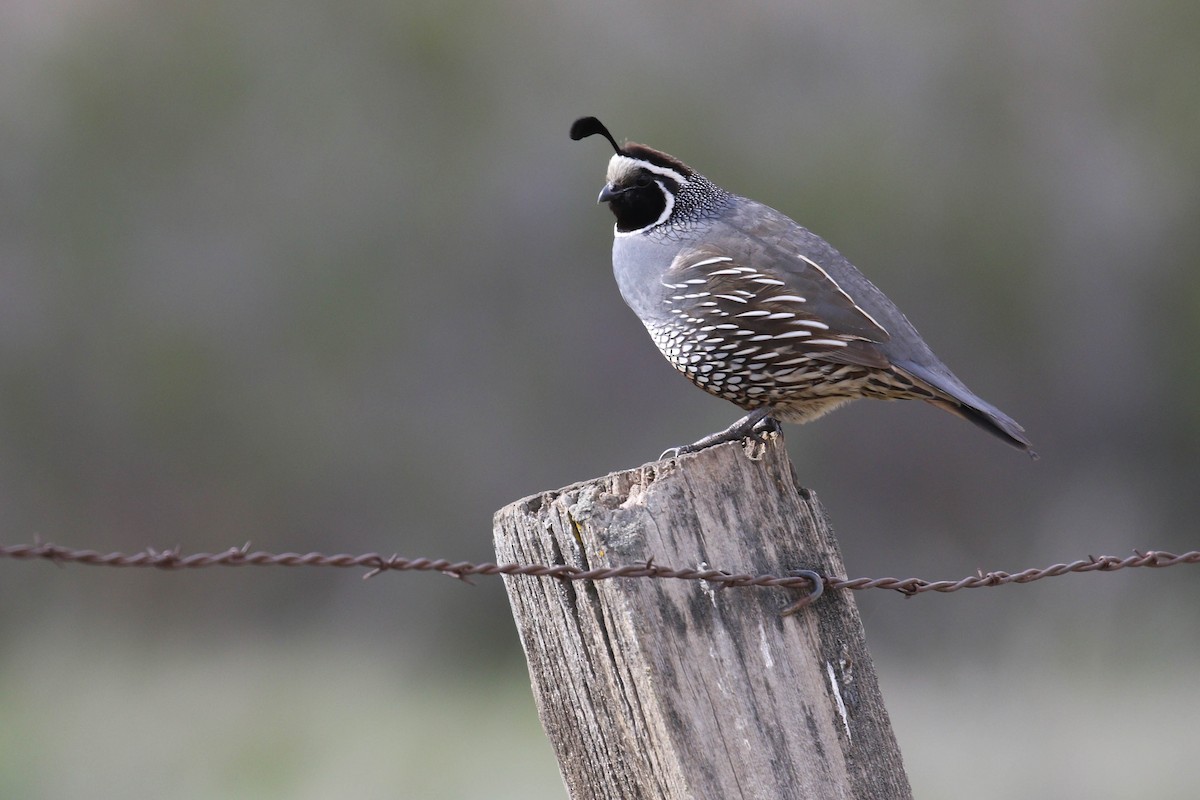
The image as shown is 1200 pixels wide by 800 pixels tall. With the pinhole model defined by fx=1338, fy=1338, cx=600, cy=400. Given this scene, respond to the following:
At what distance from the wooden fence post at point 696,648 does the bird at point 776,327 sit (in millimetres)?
1603

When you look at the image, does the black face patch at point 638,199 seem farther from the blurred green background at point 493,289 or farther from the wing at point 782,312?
the blurred green background at point 493,289

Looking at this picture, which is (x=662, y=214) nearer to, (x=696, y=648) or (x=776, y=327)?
(x=776, y=327)

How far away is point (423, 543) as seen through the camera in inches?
440

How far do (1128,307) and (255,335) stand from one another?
7942 mm

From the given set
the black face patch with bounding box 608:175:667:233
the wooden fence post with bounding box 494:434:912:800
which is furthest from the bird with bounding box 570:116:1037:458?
the wooden fence post with bounding box 494:434:912:800

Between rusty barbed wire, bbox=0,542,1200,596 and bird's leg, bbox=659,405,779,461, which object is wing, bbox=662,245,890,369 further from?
rusty barbed wire, bbox=0,542,1200,596

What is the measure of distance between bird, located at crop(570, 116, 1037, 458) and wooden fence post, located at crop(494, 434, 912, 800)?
63.1 inches

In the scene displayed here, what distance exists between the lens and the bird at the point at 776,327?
4.48 metres

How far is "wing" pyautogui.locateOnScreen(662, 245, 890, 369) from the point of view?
4480 millimetres

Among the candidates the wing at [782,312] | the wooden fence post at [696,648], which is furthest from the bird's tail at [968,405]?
the wooden fence post at [696,648]

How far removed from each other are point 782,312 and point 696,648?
213 cm

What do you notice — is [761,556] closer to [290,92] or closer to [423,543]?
[423,543]

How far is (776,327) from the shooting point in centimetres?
452

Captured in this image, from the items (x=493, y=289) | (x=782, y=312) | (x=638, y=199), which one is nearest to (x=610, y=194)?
(x=638, y=199)
